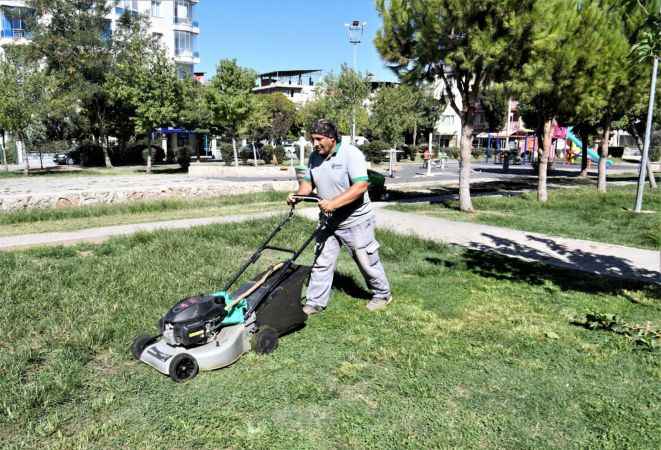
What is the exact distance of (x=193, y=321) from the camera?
11.6ft

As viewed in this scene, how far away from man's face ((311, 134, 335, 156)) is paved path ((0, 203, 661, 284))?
4117mm

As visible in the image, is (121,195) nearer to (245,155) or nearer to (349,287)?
(349,287)

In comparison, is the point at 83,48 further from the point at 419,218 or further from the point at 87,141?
the point at 419,218

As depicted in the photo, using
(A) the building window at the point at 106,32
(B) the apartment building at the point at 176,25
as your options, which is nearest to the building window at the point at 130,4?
(B) the apartment building at the point at 176,25

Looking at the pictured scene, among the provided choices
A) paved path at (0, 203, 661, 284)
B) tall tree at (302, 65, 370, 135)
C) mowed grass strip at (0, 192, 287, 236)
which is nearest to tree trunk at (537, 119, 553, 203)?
paved path at (0, 203, 661, 284)

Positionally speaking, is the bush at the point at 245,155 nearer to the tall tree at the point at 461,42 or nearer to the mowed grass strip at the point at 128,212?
the mowed grass strip at the point at 128,212

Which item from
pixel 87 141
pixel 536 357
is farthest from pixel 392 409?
pixel 87 141

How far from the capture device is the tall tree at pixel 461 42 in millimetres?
10141

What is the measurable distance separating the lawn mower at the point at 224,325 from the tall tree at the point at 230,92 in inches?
1010

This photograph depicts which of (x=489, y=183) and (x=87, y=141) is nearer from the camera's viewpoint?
(x=489, y=183)

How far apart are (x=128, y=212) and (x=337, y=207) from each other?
9486mm

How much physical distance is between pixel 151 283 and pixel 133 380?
2266 mm

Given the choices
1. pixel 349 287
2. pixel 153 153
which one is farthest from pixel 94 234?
pixel 153 153

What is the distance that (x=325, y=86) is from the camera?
47.4 m
